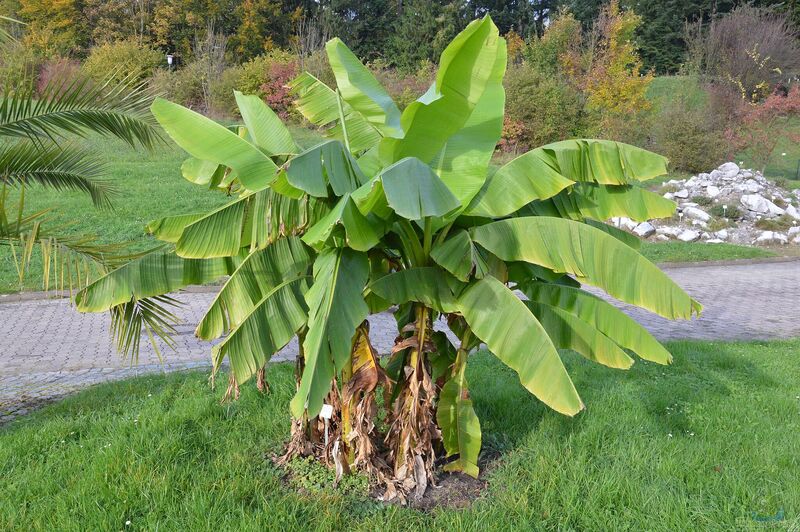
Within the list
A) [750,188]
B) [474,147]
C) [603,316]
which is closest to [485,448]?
[603,316]

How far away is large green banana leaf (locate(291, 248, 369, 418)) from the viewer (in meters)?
3.39

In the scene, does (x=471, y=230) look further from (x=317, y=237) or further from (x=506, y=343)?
(x=317, y=237)

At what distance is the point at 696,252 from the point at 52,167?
1410 centimetres

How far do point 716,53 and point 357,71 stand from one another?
38.8m

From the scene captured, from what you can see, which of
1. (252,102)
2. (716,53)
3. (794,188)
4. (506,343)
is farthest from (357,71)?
(716,53)

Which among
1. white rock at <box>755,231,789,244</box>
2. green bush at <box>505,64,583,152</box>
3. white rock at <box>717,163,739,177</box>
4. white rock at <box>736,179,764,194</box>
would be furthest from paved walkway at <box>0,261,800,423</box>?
green bush at <box>505,64,583,152</box>

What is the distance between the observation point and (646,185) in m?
22.4

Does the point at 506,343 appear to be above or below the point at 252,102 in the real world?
below

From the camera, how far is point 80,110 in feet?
18.5

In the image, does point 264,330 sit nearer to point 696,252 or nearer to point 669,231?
point 696,252

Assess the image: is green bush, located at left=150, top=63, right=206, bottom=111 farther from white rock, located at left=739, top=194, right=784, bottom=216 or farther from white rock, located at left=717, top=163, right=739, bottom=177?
white rock, located at left=739, top=194, right=784, bottom=216

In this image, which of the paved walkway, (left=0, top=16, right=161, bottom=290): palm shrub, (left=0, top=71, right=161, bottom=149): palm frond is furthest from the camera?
the paved walkway

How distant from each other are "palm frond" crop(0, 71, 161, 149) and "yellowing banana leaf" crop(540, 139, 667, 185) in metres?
3.57

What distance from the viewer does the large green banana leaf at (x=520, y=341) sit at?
3.79 metres
